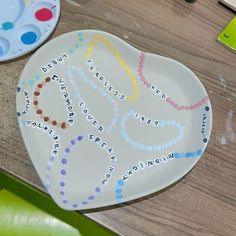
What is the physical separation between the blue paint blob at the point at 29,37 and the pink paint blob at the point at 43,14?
0.10ft

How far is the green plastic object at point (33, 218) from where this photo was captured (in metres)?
0.80

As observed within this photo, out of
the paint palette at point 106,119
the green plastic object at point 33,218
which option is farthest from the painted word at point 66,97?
the green plastic object at point 33,218

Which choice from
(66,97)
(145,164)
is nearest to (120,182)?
(145,164)

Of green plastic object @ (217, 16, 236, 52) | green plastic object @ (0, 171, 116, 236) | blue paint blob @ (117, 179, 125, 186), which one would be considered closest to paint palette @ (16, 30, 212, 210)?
blue paint blob @ (117, 179, 125, 186)

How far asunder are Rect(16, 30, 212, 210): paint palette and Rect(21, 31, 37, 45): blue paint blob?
1.0 inches

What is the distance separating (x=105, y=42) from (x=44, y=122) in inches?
6.8

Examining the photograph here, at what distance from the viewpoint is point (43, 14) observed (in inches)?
27.2

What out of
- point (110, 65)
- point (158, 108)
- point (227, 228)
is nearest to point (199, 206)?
point (227, 228)

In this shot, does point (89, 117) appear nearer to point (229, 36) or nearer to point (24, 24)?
point (24, 24)

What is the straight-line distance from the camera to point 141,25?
72cm

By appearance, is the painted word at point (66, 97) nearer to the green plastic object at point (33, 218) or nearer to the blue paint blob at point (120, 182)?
the blue paint blob at point (120, 182)

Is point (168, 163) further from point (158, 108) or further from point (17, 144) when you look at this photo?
point (17, 144)

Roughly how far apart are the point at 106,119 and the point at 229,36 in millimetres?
281

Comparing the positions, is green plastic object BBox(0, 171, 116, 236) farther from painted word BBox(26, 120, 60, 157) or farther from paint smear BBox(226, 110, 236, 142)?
paint smear BBox(226, 110, 236, 142)
